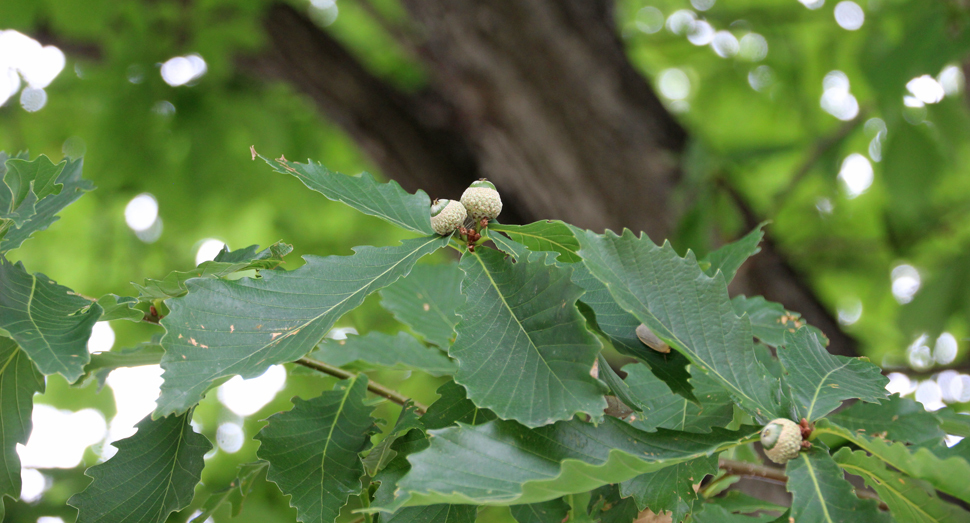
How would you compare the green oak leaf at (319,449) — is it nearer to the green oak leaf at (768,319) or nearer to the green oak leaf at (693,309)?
the green oak leaf at (693,309)

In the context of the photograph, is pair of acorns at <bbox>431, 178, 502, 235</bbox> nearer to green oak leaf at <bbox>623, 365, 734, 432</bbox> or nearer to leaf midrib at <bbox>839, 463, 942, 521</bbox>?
green oak leaf at <bbox>623, 365, 734, 432</bbox>

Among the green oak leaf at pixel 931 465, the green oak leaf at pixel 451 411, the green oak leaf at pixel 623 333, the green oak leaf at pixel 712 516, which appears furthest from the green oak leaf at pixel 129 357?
the green oak leaf at pixel 931 465

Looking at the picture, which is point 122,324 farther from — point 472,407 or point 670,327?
point 670,327

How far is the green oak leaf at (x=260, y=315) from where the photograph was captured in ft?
1.51

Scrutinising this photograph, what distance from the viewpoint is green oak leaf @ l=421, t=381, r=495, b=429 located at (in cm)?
58

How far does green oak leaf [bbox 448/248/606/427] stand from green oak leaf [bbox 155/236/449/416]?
7 cm

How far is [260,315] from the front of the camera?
20.3 inches

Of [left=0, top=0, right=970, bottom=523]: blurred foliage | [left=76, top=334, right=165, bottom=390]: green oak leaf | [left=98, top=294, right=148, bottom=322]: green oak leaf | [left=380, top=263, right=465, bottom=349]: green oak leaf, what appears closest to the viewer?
[left=98, top=294, right=148, bottom=322]: green oak leaf

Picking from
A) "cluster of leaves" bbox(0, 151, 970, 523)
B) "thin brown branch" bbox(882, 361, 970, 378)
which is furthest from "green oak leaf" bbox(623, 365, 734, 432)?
Answer: "thin brown branch" bbox(882, 361, 970, 378)

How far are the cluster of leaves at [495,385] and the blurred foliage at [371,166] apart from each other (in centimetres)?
81

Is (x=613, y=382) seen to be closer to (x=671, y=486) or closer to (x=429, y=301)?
(x=671, y=486)

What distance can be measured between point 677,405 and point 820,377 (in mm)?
143

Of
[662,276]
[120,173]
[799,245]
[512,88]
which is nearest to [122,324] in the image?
[120,173]

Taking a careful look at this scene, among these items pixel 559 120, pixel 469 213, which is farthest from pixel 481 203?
pixel 559 120
